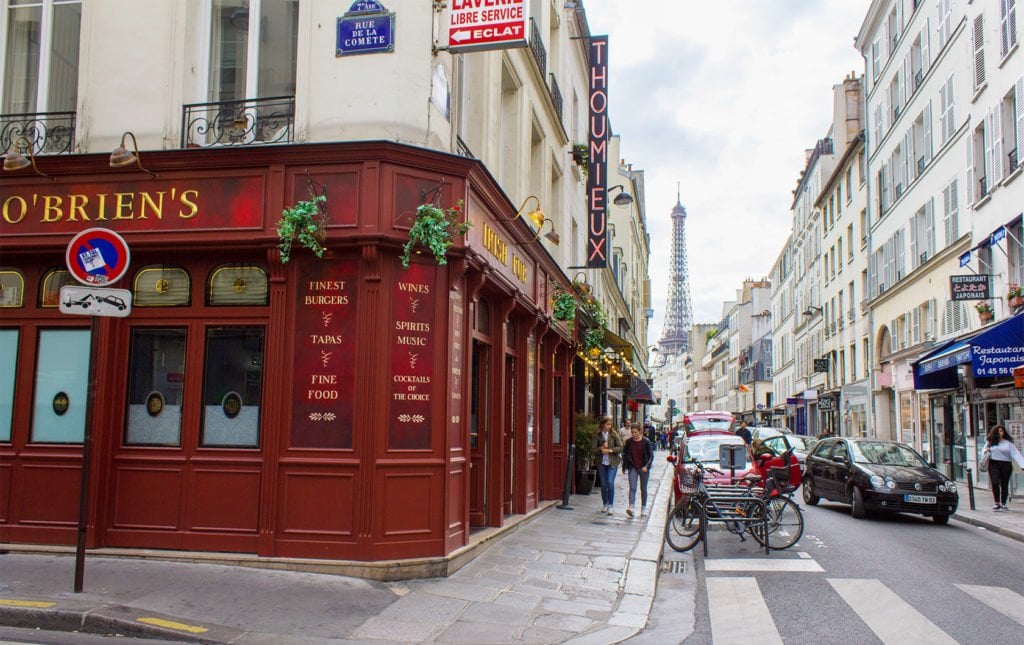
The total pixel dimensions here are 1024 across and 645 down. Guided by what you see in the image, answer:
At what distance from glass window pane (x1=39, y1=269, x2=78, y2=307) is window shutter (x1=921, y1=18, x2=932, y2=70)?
88.3 feet

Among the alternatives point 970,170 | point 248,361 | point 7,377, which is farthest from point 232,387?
point 970,170

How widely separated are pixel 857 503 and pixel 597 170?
8.66 m

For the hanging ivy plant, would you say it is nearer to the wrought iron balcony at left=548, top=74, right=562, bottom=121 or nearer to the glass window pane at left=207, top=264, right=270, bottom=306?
the wrought iron balcony at left=548, top=74, right=562, bottom=121

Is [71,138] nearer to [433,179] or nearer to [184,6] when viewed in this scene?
[184,6]

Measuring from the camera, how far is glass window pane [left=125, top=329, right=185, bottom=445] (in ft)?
30.0

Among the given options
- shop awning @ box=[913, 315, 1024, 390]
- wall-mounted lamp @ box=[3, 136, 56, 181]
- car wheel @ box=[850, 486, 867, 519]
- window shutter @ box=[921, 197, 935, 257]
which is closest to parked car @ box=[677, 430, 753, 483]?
car wheel @ box=[850, 486, 867, 519]

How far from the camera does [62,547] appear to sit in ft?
29.4

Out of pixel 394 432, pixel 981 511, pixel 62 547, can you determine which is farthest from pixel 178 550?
pixel 981 511

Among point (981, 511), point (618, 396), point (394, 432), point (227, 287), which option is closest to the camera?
point (394, 432)

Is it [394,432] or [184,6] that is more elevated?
[184,6]

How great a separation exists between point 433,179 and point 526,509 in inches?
258

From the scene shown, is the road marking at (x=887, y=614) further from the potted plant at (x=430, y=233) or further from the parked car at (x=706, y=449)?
the parked car at (x=706, y=449)

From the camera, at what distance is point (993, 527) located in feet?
46.5

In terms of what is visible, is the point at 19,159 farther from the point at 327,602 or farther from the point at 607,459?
the point at 607,459
